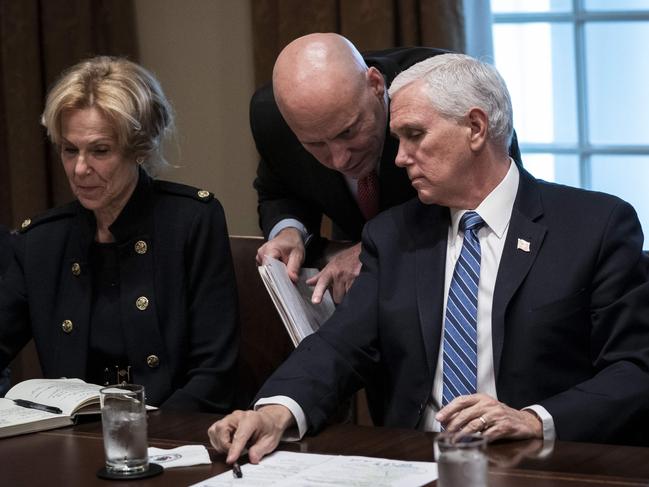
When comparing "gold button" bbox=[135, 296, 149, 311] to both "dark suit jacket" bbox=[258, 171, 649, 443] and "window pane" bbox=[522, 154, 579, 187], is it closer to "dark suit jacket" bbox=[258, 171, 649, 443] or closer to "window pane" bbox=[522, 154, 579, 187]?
"dark suit jacket" bbox=[258, 171, 649, 443]

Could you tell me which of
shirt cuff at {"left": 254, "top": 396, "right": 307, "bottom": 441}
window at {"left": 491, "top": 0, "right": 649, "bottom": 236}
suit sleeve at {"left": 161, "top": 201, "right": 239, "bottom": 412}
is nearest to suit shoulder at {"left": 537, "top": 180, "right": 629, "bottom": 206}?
shirt cuff at {"left": 254, "top": 396, "right": 307, "bottom": 441}

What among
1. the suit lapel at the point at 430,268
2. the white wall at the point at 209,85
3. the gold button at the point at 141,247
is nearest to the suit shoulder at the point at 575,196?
the suit lapel at the point at 430,268

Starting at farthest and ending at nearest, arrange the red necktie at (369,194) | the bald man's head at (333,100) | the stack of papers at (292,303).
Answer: the red necktie at (369,194) < the bald man's head at (333,100) < the stack of papers at (292,303)

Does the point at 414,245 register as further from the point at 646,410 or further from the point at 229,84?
the point at 229,84

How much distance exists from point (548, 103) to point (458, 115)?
1.96 metres

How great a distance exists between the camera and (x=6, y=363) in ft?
9.18

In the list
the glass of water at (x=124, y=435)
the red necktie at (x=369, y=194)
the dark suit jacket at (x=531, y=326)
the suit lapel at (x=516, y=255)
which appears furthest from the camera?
the red necktie at (x=369, y=194)

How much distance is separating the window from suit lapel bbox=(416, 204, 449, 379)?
71.1 inches

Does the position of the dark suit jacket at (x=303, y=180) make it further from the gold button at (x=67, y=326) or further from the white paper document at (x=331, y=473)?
the white paper document at (x=331, y=473)

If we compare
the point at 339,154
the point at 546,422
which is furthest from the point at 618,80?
the point at 546,422

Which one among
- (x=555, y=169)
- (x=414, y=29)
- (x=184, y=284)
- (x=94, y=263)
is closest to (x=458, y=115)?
(x=184, y=284)

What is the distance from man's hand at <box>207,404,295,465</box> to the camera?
192cm

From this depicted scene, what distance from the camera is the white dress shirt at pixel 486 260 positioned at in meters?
2.28

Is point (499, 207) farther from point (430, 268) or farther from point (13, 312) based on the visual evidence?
point (13, 312)
